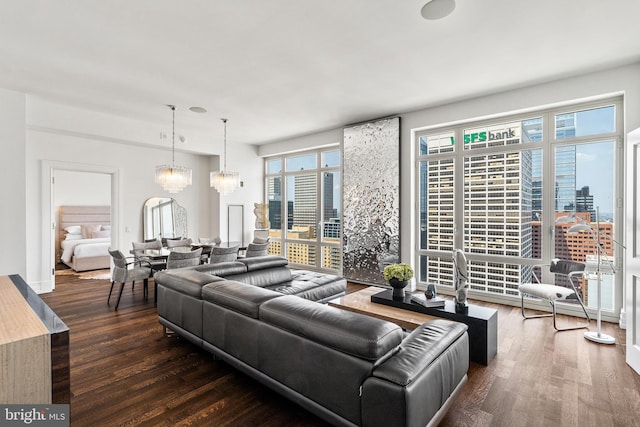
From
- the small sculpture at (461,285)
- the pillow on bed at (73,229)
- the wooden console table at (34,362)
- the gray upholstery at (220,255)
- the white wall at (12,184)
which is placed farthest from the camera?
the pillow on bed at (73,229)

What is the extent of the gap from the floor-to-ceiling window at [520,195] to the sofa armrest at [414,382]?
2.76 m

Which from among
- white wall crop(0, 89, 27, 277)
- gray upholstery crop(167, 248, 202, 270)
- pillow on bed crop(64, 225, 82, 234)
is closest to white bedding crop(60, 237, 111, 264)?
pillow on bed crop(64, 225, 82, 234)

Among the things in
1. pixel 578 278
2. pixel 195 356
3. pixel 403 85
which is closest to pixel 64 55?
pixel 195 356

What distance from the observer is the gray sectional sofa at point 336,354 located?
158cm

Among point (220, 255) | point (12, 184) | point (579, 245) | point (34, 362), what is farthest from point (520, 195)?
point (12, 184)

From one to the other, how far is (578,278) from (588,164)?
1469mm

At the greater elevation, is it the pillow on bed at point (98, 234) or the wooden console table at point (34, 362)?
the wooden console table at point (34, 362)

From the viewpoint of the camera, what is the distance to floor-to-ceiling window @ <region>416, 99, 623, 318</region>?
3994 millimetres

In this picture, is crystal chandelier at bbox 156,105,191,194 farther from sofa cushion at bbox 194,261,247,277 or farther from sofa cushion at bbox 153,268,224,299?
sofa cushion at bbox 153,268,224,299

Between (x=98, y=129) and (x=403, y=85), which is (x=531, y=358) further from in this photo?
(x=98, y=129)

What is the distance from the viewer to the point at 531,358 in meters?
2.95

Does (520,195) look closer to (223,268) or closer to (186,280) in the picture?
(223,268)

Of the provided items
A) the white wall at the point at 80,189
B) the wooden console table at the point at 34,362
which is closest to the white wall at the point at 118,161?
the white wall at the point at 80,189

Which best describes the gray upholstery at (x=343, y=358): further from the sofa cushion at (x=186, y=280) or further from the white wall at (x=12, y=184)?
the white wall at (x=12, y=184)
